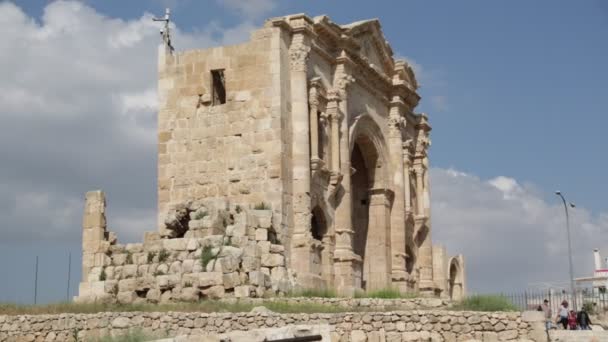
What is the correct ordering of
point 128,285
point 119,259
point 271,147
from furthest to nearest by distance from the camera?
point 271,147 → point 119,259 → point 128,285

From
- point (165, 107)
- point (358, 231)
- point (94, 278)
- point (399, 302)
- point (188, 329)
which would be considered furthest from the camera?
point (358, 231)

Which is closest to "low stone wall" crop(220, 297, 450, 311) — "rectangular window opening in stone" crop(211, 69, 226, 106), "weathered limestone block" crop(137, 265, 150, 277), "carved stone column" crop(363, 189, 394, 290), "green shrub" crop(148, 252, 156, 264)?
"weathered limestone block" crop(137, 265, 150, 277)

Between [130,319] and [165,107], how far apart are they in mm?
10999

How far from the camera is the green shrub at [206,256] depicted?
2159 cm

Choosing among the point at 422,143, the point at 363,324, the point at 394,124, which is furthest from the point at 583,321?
the point at 422,143

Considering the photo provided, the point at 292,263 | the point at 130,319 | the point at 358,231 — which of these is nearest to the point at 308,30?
the point at 292,263

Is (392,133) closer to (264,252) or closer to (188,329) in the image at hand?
(264,252)

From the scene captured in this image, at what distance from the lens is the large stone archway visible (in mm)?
32156

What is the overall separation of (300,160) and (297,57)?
2885 millimetres

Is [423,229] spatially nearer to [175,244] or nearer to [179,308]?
[175,244]

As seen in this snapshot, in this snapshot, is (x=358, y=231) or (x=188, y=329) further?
(x=358, y=231)

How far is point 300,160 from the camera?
2611 cm

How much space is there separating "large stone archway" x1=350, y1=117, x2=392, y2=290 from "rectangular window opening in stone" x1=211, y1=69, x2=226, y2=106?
569 centimetres

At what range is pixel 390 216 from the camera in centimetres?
3341
